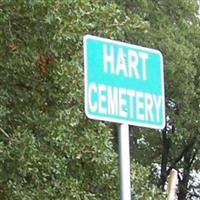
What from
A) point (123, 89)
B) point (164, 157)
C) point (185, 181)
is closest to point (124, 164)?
point (123, 89)

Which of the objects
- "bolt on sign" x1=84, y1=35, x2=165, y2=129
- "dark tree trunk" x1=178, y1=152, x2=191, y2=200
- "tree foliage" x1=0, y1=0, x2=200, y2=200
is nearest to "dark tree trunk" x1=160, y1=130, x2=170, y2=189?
"dark tree trunk" x1=178, y1=152, x2=191, y2=200

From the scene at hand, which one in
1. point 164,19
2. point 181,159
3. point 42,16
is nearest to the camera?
point 42,16

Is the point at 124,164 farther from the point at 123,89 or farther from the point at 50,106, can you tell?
the point at 50,106

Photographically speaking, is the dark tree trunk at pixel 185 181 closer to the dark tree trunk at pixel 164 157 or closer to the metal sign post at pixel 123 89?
the dark tree trunk at pixel 164 157

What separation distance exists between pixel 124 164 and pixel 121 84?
30 cm

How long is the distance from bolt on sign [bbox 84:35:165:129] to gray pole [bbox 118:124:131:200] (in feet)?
0.15

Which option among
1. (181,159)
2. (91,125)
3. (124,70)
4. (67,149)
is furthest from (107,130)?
(181,159)

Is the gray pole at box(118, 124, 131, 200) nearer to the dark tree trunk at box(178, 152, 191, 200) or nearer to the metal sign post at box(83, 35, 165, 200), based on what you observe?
the metal sign post at box(83, 35, 165, 200)

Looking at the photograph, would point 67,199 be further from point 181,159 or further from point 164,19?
point 181,159

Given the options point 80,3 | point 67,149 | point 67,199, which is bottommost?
point 67,199

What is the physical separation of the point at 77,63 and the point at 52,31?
1.39 ft

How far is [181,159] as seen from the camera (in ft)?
62.7

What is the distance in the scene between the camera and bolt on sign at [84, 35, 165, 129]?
259 centimetres

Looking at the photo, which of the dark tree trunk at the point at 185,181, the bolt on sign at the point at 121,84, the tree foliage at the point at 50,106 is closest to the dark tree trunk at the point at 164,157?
the dark tree trunk at the point at 185,181
